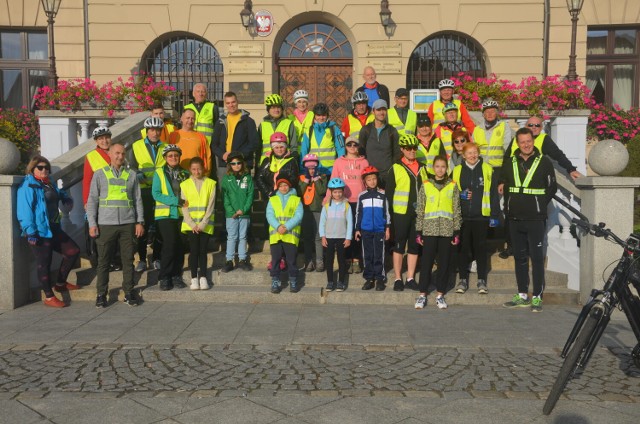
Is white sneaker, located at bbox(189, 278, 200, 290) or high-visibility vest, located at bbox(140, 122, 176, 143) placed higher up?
high-visibility vest, located at bbox(140, 122, 176, 143)

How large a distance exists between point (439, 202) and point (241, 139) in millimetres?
3128

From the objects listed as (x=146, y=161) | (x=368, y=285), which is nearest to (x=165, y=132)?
(x=146, y=161)

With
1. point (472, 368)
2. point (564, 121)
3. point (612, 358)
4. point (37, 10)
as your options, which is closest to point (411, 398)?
Result: point (472, 368)

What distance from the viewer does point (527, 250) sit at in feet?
24.0

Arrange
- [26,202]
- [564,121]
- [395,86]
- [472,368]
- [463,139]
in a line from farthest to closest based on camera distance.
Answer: [395,86] < [564,121] < [463,139] < [26,202] < [472,368]

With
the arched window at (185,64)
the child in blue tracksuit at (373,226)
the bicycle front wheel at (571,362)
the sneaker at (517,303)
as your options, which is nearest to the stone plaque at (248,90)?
the arched window at (185,64)

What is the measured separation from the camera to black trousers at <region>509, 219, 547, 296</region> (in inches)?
279

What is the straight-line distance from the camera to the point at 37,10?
581 inches

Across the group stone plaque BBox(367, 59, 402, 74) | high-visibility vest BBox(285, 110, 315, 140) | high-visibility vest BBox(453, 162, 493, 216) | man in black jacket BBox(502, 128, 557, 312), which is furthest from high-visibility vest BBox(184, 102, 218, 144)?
stone plaque BBox(367, 59, 402, 74)

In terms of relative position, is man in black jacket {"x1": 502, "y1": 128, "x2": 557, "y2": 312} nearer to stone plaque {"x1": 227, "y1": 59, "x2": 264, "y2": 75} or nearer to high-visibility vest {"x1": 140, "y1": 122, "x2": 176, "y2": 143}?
high-visibility vest {"x1": 140, "y1": 122, "x2": 176, "y2": 143}

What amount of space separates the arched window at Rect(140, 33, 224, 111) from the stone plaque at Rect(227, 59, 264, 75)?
0.42m

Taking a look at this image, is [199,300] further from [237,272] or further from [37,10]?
[37,10]

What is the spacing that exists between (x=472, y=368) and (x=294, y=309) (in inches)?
101

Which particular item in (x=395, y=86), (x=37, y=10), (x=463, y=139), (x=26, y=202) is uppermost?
(x=37, y=10)
